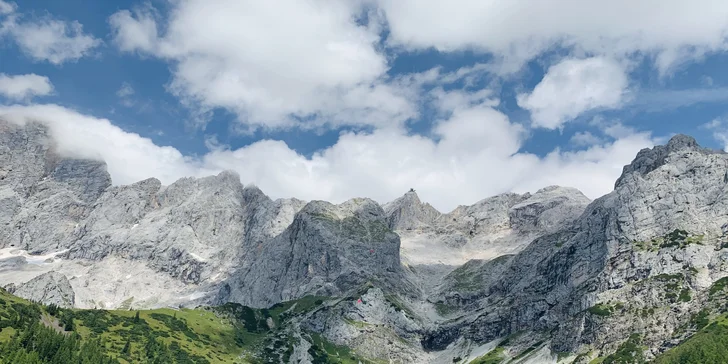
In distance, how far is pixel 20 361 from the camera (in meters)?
198
